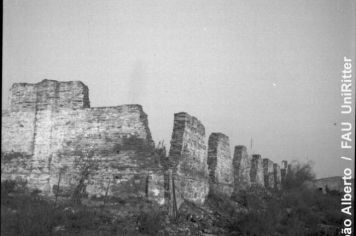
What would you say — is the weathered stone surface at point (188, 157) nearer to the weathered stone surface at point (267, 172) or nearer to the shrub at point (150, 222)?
the shrub at point (150, 222)

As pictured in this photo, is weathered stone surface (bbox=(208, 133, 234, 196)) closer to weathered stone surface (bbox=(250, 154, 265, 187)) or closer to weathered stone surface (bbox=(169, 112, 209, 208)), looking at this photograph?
weathered stone surface (bbox=(169, 112, 209, 208))

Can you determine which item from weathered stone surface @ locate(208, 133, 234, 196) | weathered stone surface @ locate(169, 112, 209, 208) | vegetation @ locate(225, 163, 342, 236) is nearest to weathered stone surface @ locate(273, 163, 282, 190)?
vegetation @ locate(225, 163, 342, 236)

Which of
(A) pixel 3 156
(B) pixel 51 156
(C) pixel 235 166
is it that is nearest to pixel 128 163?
(B) pixel 51 156

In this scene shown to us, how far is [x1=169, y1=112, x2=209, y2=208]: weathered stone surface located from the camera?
9.12m

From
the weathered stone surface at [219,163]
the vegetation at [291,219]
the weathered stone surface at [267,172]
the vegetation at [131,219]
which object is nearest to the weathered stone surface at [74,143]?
the vegetation at [131,219]

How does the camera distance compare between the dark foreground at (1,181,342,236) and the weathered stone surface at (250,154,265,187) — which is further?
the weathered stone surface at (250,154,265,187)

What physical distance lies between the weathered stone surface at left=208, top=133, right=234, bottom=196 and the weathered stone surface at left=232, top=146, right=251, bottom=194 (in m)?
1.39

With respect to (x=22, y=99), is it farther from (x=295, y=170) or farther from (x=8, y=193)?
(x=295, y=170)

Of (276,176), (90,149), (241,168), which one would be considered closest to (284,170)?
(276,176)

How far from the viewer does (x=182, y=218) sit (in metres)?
8.35

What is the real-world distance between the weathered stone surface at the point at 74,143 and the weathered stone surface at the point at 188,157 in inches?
31.4

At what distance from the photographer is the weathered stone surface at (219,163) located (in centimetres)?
1191

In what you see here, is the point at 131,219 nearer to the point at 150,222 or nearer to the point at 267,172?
the point at 150,222

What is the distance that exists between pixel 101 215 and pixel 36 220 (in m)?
1.54
